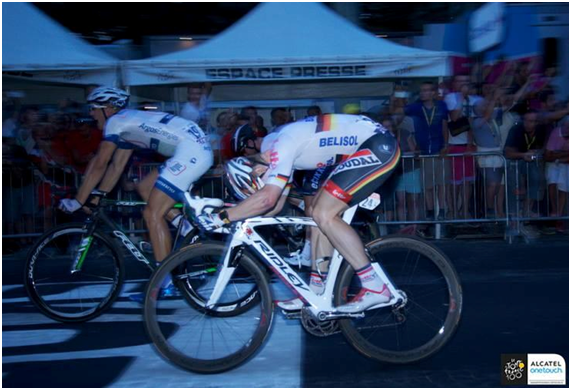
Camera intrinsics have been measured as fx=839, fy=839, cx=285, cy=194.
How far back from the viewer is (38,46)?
11172 mm

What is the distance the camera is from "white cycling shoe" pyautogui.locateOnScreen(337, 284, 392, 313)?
5402mm

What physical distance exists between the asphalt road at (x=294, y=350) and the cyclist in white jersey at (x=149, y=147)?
957mm

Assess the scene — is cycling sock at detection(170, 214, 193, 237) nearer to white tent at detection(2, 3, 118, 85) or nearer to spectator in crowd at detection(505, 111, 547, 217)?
white tent at detection(2, 3, 118, 85)

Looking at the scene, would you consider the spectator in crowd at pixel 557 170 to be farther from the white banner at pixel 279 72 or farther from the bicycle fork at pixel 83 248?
the bicycle fork at pixel 83 248

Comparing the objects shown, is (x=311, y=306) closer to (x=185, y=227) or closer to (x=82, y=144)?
(x=185, y=227)

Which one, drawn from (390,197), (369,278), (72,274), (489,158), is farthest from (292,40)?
(369,278)

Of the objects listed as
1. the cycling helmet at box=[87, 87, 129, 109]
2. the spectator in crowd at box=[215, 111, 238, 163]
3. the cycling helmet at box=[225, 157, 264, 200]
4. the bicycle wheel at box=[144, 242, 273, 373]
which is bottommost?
the bicycle wheel at box=[144, 242, 273, 373]

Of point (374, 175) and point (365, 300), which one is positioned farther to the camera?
point (374, 175)

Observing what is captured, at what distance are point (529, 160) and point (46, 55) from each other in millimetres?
6564

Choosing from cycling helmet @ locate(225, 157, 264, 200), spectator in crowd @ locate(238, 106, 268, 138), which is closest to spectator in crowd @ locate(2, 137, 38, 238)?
spectator in crowd @ locate(238, 106, 268, 138)

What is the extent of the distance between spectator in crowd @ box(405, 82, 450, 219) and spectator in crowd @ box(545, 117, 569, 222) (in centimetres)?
136

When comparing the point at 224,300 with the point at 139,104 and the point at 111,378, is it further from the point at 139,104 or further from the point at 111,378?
the point at 139,104

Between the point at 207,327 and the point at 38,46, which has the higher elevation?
the point at 38,46

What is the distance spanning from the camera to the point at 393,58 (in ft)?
36.7
